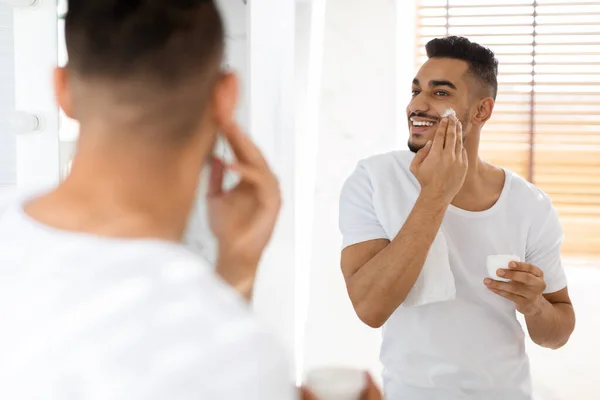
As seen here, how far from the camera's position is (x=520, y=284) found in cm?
74

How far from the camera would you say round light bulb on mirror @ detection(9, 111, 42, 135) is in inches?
14.1

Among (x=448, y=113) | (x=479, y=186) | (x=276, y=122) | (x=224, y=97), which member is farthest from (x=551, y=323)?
(x=224, y=97)

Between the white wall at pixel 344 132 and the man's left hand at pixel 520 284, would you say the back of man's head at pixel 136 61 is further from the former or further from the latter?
the white wall at pixel 344 132

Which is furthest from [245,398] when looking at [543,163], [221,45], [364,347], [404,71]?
[543,163]

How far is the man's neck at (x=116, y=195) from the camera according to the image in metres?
0.26

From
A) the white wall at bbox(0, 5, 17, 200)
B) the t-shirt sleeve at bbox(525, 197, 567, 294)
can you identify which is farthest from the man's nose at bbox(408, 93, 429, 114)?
the white wall at bbox(0, 5, 17, 200)

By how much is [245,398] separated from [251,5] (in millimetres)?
229

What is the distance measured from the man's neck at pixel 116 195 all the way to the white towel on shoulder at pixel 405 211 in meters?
0.54

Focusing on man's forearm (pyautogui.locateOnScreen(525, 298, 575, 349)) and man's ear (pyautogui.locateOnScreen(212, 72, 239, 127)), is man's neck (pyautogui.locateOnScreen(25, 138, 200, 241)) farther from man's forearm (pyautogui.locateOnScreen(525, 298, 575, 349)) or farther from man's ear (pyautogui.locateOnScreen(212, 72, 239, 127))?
man's forearm (pyautogui.locateOnScreen(525, 298, 575, 349))

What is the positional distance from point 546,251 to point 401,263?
0.24m

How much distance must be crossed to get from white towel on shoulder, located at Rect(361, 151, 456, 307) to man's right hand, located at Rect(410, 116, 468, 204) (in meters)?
0.07

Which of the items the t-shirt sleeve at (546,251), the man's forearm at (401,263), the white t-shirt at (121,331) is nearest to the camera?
the white t-shirt at (121,331)

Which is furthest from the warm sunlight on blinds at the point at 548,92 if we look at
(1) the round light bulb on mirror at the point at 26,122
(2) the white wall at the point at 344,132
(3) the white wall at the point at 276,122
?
(1) the round light bulb on mirror at the point at 26,122

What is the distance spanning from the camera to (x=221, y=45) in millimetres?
278
